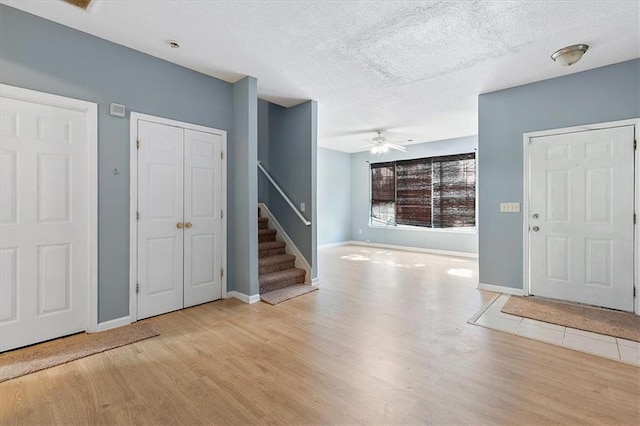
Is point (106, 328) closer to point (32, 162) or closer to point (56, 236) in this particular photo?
A: point (56, 236)

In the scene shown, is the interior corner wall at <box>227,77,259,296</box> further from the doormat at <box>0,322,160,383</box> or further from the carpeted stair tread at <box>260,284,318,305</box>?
the doormat at <box>0,322,160,383</box>

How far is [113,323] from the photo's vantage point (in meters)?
2.92

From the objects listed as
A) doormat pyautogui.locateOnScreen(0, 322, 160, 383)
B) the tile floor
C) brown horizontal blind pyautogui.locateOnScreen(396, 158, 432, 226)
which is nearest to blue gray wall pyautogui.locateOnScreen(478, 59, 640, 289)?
the tile floor

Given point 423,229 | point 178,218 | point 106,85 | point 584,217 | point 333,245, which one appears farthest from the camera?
point 333,245

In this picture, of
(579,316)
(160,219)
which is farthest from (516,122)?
(160,219)

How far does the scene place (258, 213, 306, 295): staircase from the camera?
165 inches

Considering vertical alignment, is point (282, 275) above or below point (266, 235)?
below

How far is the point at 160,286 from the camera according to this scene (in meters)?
Answer: 3.29

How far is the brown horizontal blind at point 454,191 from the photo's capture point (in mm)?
6840

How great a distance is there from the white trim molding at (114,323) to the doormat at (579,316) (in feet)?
13.5

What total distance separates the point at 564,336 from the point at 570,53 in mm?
2780

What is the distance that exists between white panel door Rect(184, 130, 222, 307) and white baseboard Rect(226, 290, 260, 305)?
14 centimetres

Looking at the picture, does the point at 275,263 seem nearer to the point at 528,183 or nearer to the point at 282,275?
the point at 282,275

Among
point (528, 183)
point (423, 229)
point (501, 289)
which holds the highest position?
point (528, 183)
